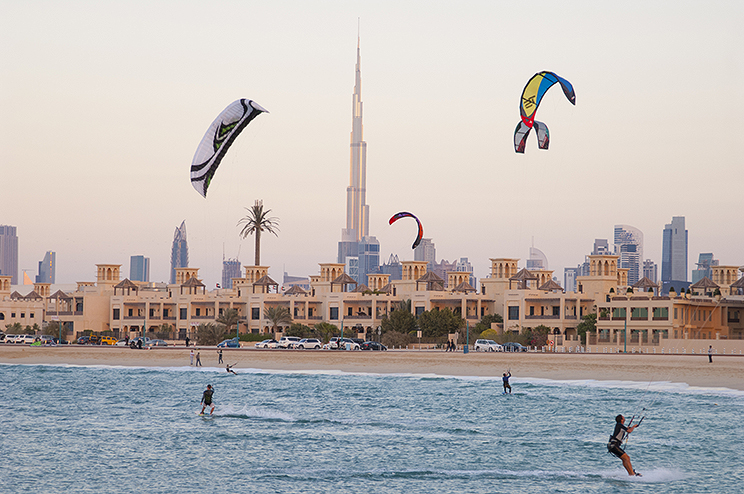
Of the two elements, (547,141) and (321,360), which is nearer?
(547,141)

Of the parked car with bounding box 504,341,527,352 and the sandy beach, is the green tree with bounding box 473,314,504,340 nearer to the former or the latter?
the parked car with bounding box 504,341,527,352

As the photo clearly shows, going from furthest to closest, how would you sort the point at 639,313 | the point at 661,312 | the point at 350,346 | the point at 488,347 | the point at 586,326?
the point at 586,326
the point at 350,346
the point at 639,313
the point at 488,347
the point at 661,312

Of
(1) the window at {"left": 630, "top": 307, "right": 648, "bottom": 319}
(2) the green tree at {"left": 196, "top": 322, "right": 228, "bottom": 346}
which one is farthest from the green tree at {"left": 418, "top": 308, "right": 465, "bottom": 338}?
(2) the green tree at {"left": 196, "top": 322, "right": 228, "bottom": 346}

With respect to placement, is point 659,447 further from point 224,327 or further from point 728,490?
point 224,327

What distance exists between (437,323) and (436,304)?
935 cm

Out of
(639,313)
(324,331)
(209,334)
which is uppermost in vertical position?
(639,313)

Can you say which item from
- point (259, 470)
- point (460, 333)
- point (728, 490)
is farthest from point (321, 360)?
point (728, 490)

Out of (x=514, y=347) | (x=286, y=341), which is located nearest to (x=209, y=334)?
(x=286, y=341)

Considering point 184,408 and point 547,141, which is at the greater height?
point 547,141

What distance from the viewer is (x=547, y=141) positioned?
2042 inches

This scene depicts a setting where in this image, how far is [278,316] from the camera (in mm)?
100562

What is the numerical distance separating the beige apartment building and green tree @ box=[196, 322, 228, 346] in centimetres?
508

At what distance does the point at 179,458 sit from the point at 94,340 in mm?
79164

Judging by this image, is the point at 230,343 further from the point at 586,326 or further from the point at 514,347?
the point at 586,326
